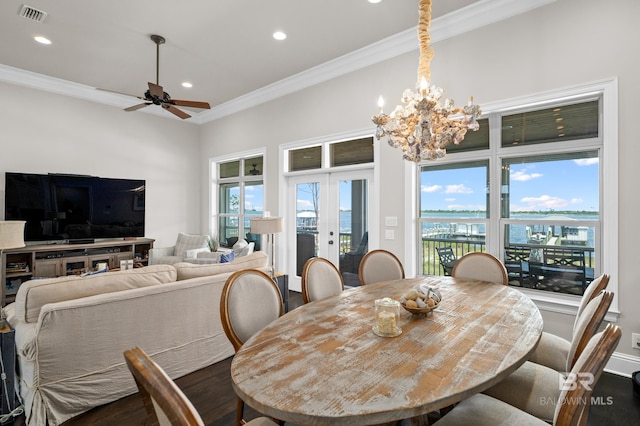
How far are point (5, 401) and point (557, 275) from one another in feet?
14.9

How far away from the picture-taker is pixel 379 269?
311 centimetres

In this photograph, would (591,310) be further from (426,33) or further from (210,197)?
(210,197)

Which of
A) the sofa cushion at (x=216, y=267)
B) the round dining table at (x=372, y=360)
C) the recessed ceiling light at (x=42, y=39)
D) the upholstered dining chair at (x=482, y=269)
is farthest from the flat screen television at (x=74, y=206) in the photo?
the upholstered dining chair at (x=482, y=269)

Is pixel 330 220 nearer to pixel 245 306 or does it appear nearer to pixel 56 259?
pixel 245 306

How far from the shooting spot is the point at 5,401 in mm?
2066

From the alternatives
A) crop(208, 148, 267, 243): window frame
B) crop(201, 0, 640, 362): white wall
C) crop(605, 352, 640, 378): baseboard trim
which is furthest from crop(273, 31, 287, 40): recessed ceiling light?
crop(605, 352, 640, 378): baseboard trim

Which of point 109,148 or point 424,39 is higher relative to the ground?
point 424,39

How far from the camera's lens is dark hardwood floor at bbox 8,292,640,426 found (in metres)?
2.09

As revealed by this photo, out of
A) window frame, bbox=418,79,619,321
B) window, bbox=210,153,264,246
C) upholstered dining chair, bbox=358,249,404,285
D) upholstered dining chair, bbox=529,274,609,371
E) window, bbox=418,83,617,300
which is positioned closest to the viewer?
upholstered dining chair, bbox=529,274,609,371

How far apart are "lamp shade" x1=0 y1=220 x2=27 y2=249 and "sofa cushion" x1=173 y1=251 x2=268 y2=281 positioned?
1.36 meters

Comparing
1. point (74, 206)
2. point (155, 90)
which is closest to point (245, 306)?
point (155, 90)

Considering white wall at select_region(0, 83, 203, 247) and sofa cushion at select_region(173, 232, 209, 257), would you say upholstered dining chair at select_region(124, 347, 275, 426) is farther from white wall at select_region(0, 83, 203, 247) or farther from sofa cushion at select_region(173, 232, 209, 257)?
white wall at select_region(0, 83, 203, 247)

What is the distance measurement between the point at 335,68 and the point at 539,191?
3.04 m

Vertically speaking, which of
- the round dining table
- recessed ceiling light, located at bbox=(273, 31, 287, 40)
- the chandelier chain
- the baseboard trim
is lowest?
the baseboard trim
